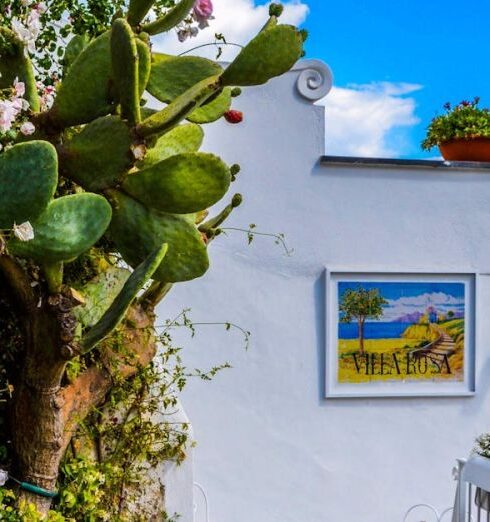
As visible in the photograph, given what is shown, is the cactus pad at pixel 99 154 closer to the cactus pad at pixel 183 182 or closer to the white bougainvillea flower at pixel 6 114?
the cactus pad at pixel 183 182

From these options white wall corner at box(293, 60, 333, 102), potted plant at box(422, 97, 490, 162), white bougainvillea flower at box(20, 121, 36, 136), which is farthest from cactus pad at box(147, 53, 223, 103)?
potted plant at box(422, 97, 490, 162)

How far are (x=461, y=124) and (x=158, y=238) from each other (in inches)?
161

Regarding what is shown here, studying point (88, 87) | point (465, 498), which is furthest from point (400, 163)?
point (88, 87)

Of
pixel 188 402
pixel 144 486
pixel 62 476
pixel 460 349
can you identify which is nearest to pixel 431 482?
pixel 460 349

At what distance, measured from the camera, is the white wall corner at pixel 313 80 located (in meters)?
5.09

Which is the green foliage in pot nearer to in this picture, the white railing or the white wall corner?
the white wall corner

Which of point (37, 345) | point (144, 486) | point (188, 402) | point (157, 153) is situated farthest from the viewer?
point (188, 402)

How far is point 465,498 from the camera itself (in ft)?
15.3

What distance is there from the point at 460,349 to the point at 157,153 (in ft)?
12.5

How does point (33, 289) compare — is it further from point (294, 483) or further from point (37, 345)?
point (294, 483)

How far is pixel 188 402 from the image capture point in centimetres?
502

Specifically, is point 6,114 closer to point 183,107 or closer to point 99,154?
point 99,154

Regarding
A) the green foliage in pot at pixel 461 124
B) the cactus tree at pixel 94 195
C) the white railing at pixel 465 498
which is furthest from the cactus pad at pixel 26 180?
the green foliage in pot at pixel 461 124

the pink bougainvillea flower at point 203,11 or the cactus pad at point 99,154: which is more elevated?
the pink bougainvillea flower at point 203,11
